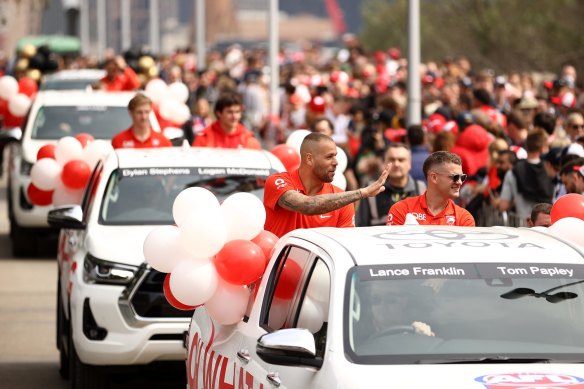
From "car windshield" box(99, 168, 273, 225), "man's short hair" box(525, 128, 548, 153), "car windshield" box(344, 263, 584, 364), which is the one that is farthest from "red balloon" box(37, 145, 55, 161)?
"car windshield" box(344, 263, 584, 364)

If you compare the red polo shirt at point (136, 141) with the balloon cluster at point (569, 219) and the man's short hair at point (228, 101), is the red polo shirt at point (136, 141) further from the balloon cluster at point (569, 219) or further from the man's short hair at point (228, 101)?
the balloon cluster at point (569, 219)

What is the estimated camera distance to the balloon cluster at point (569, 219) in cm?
802

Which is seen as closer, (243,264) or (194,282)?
(243,264)

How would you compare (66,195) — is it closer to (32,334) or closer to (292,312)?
(32,334)

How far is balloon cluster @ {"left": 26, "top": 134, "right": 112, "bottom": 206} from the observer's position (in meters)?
13.6

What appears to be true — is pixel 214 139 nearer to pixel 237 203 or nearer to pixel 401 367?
pixel 237 203

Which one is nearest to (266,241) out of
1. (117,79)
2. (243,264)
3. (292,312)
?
(243,264)

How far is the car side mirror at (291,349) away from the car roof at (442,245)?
479mm

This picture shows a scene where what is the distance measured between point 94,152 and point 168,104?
4448mm

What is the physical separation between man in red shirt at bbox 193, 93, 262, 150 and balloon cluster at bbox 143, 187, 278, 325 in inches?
219

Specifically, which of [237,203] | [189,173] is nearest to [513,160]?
[189,173]

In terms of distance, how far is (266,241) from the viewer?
27.5 ft

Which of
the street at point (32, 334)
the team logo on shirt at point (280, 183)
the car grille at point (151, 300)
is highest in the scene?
the team logo on shirt at point (280, 183)

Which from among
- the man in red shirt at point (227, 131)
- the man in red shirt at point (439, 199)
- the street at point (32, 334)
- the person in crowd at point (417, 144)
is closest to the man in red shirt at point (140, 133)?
the man in red shirt at point (227, 131)
